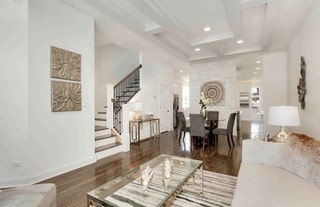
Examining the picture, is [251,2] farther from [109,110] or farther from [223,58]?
[109,110]

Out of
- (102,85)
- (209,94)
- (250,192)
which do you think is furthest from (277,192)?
(102,85)

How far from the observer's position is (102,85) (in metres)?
7.02

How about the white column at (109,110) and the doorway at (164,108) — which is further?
the doorway at (164,108)

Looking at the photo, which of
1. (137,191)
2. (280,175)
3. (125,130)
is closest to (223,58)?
(125,130)

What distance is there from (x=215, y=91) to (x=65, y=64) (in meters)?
5.40

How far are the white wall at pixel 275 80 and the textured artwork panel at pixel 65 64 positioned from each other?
5594 millimetres

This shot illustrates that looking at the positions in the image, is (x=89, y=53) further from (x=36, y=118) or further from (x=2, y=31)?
(x=36, y=118)

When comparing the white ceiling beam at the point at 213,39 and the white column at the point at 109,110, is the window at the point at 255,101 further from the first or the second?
the white column at the point at 109,110

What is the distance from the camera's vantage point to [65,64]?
3.16m

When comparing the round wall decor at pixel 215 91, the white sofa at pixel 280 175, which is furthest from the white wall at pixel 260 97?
the white sofa at pixel 280 175

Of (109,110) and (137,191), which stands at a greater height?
(109,110)

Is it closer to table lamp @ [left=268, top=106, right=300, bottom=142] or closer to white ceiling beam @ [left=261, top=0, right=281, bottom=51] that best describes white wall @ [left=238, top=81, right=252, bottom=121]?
white ceiling beam @ [left=261, top=0, right=281, bottom=51]

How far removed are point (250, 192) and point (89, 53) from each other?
3.60 m

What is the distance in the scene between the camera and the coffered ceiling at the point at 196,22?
10.1ft
